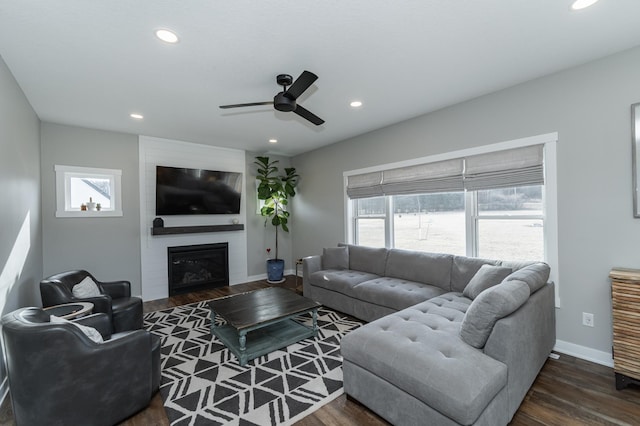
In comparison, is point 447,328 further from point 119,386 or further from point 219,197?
point 219,197

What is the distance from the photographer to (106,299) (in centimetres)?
291

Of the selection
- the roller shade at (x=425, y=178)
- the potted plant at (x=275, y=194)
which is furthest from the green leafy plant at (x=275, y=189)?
the roller shade at (x=425, y=178)

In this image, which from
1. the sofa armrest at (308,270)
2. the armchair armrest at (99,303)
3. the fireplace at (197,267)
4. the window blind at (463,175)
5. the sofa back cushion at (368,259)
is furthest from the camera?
the fireplace at (197,267)

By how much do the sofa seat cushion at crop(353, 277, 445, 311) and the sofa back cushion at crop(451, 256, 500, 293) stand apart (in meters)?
0.19

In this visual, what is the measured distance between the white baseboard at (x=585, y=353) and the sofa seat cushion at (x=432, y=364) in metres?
1.48

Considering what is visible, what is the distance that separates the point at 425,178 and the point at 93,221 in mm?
5081

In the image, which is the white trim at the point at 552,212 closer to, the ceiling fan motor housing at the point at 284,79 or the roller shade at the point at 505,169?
the roller shade at the point at 505,169

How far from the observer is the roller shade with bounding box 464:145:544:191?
2.92 metres

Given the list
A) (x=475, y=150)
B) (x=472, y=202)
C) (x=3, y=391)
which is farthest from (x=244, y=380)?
(x=475, y=150)

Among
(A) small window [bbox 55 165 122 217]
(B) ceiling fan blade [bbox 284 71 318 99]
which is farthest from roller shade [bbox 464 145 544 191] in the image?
(A) small window [bbox 55 165 122 217]

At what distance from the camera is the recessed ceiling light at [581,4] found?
6.03 ft

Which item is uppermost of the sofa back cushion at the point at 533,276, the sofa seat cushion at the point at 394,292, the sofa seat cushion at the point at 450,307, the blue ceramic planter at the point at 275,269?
the sofa back cushion at the point at 533,276

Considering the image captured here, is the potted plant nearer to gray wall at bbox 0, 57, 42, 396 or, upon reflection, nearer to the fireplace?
the fireplace

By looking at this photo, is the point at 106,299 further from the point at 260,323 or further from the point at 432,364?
the point at 432,364
